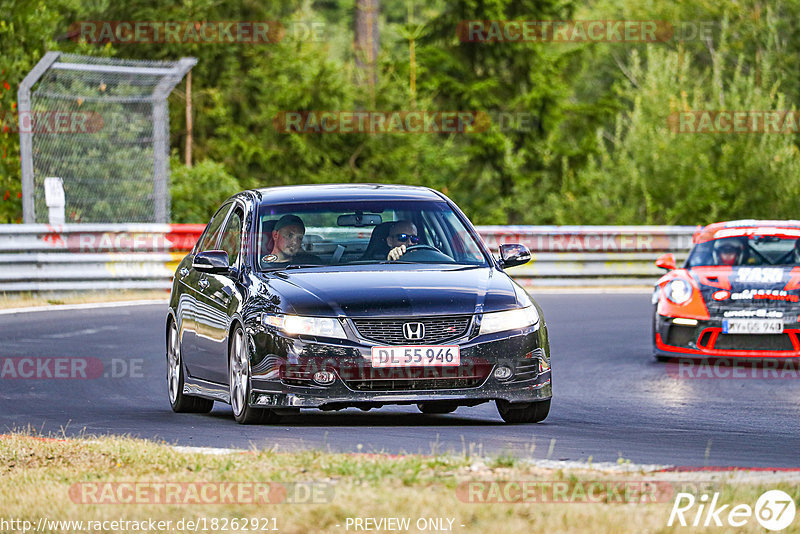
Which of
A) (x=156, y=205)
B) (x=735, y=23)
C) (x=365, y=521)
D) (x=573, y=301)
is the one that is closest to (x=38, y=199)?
(x=156, y=205)

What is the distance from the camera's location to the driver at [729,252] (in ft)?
52.0

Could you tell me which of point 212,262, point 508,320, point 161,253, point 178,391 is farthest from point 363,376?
point 161,253

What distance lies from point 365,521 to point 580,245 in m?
20.0

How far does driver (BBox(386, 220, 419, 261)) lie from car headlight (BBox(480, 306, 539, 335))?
1093 millimetres

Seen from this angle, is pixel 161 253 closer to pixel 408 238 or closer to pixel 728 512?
pixel 408 238

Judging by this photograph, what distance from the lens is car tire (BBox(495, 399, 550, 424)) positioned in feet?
32.6

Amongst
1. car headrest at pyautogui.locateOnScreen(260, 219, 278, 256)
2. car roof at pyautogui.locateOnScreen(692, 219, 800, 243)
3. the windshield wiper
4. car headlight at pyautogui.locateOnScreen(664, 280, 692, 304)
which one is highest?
car headrest at pyautogui.locateOnScreen(260, 219, 278, 256)

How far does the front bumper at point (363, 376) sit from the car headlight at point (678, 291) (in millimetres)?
5935

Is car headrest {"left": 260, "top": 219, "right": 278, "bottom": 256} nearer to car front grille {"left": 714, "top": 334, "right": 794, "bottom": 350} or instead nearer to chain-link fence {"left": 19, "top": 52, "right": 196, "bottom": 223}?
car front grille {"left": 714, "top": 334, "right": 794, "bottom": 350}

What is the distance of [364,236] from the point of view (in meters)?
10.6

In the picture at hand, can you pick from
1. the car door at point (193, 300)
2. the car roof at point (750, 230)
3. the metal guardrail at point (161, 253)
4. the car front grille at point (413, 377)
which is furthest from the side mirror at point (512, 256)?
the metal guardrail at point (161, 253)

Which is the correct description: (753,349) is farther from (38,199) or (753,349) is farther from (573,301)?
(38,199)

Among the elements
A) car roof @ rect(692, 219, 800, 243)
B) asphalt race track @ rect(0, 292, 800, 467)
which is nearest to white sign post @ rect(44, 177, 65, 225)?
asphalt race track @ rect(0, 292, 800, 467)

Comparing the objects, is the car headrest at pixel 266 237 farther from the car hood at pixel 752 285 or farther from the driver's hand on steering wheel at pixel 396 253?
the car hood at pixel 752 285
